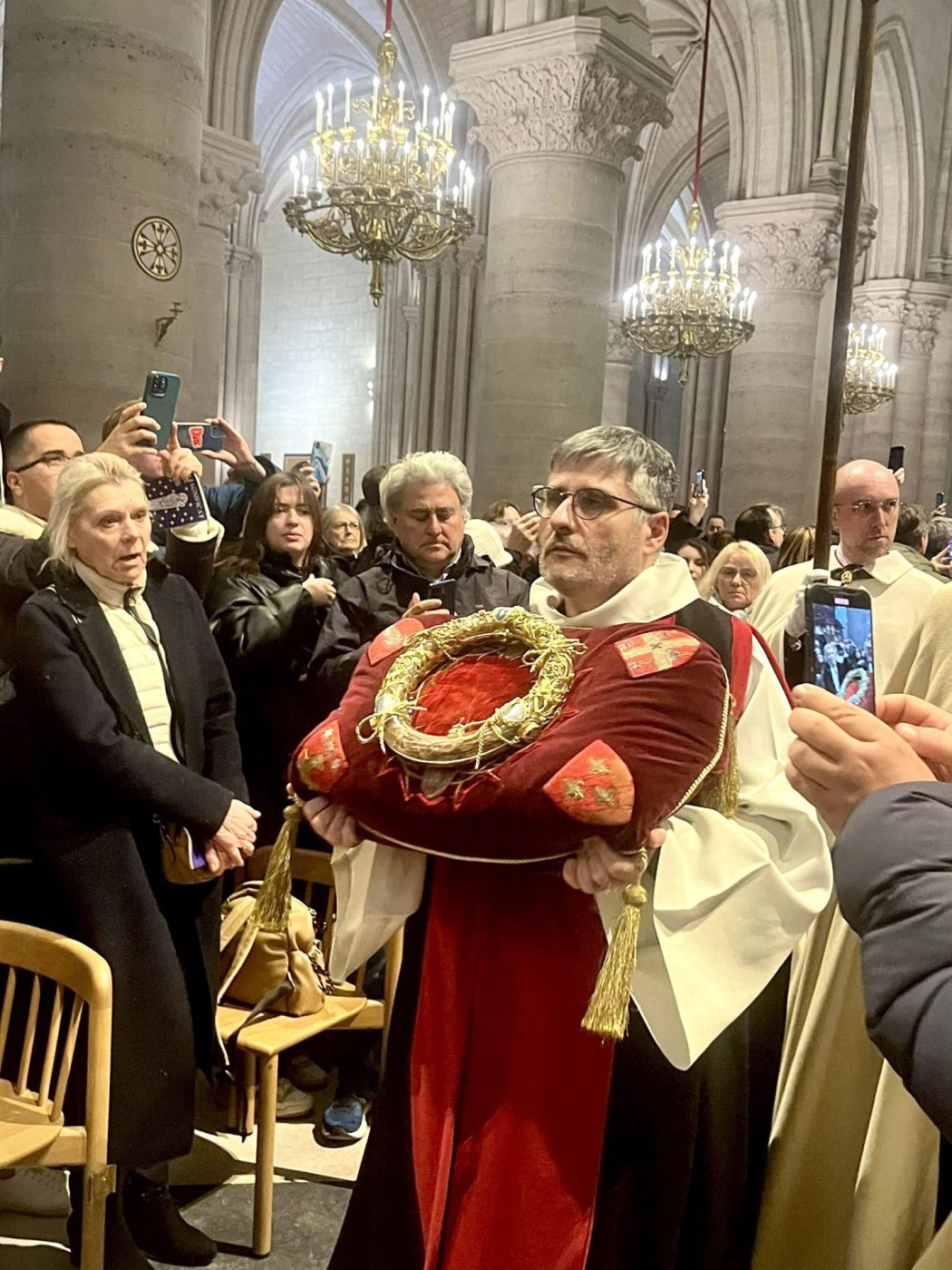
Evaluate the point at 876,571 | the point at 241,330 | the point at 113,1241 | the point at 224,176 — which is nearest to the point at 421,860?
the point at 113,1241

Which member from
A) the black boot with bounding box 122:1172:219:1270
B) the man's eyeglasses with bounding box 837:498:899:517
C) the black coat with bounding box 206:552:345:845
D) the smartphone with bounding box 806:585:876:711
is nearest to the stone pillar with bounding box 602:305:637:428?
the man's eyeglasses with bounding box 837:498:899:517

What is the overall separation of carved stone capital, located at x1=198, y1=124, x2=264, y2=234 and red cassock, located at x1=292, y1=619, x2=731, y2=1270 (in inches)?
394

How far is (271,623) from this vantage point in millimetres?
3566

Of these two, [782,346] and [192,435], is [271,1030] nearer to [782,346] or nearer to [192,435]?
[192,435]

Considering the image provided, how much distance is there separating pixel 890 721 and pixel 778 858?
793 millimetres

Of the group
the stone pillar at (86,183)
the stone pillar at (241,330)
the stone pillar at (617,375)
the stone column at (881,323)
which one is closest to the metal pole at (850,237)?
the stone pillar at (86,183)

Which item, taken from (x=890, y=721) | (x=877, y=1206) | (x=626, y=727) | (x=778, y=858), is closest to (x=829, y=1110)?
(x=877, y=1206)

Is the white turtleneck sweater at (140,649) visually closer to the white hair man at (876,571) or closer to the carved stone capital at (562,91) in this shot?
the white hair man at (876,571)

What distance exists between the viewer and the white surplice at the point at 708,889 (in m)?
1.89

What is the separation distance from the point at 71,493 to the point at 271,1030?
1.50 meters

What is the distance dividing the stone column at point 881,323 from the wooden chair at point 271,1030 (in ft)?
48.9

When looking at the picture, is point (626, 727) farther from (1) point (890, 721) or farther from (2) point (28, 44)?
(2) point (28, 44)

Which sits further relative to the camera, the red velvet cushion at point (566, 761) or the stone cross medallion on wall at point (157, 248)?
the stone cross medallion on wall at point (157, 248)

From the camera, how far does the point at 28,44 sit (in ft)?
16.7
